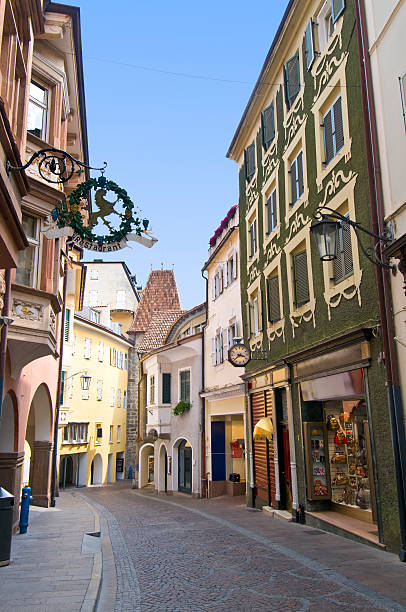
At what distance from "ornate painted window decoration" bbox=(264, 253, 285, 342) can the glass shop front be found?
9.27 feet

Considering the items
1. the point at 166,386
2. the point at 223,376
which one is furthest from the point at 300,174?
the point at 166,386

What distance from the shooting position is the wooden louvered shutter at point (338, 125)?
12.3 metres

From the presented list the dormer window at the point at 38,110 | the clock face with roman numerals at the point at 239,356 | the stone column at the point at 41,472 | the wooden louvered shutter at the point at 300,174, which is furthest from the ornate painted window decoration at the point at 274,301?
the stone column at the point at 41,472

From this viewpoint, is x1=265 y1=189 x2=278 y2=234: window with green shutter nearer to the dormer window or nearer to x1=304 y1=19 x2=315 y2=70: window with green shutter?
x1=304 y1=19 x2=315 y2=70: window with green shutter

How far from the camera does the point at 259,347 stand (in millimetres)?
18828

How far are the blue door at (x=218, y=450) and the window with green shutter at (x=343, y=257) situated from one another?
A: 50.6 feet

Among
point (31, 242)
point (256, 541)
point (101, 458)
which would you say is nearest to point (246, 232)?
point (31, 242)

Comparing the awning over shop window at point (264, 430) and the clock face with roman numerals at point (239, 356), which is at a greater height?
the clock face with roman numerals at point (239, 356)

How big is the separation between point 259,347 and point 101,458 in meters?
30.1

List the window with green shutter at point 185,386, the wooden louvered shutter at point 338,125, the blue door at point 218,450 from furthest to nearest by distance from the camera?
the window with green shutter at point 185,386 → the blue door at point 218,450 → the wooden louvered shutter at point 338,125

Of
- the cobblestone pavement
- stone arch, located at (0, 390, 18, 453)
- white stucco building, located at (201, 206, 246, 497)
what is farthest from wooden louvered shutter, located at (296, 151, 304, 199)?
stone arch, located at (0, 390, 18, 453)

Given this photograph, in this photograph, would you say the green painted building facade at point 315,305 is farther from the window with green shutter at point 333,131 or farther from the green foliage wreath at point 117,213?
the green foliage wreath at point 117,213

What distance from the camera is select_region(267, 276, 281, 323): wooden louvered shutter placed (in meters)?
16.9

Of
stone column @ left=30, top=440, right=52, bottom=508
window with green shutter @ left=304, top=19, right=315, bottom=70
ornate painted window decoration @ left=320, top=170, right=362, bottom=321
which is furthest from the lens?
stone column @ left=30, top=440, right=52, bottom=508
